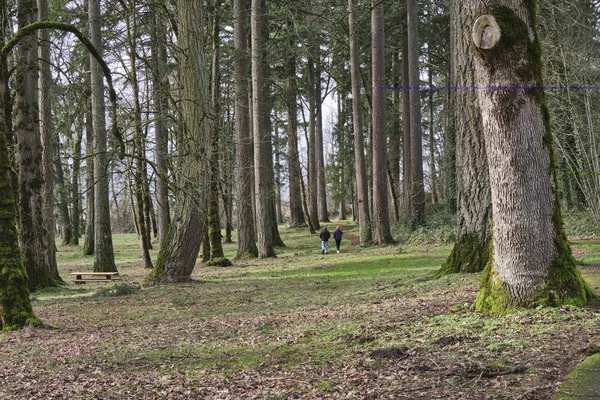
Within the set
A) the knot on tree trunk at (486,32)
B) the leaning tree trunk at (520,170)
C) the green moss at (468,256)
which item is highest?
the knot on tree trunk at (486,32)

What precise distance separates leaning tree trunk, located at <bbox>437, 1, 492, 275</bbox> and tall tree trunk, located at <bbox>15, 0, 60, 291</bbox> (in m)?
9.81

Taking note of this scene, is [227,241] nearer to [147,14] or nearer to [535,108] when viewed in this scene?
[147,14]

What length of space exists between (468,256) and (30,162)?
10.5 m

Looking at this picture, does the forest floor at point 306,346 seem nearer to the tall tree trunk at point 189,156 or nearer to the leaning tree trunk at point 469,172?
the leaning tree trunk at point 469,172

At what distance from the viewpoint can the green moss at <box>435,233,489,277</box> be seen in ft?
31.1

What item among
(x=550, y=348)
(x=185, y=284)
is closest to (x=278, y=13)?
(x=185, y=284)

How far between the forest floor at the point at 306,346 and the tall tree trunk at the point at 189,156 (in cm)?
242

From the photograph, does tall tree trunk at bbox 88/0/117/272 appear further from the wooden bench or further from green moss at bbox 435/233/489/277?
green moss at bbox 435/233/489/277

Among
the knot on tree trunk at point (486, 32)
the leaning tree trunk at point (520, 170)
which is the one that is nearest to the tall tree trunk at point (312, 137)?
the leaning tree trunk at point (520, 170)

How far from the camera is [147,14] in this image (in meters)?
23.1

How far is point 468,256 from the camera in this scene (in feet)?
31.7

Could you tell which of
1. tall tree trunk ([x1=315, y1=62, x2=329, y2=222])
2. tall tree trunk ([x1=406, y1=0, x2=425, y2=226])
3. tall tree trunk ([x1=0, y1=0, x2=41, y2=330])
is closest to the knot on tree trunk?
tall tree trunk ([x1=0, y1=0, x2=41, y2=330])

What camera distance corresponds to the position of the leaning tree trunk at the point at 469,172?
9.34 m

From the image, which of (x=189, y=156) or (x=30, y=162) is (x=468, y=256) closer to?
(x=189, y=156)
